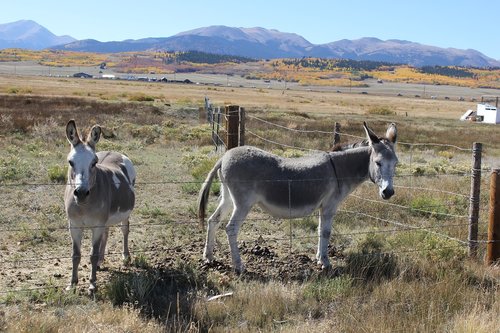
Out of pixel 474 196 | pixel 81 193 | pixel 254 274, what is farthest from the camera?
pixel 474 196

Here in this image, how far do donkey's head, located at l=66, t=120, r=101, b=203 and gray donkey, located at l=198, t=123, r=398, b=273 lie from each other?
1921mm

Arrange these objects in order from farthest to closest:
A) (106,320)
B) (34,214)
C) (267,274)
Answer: (34,214)
(267,274)
(106,320)

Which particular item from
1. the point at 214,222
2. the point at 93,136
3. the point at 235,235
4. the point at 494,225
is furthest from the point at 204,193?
the point at 494,225

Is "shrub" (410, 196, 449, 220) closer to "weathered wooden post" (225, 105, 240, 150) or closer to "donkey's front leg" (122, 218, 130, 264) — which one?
"weathered wooden post" (225, 105, 240, 150)

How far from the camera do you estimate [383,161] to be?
7.35m

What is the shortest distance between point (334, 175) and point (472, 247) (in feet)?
7.48

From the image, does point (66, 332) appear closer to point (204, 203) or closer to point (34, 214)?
point (204, 203)

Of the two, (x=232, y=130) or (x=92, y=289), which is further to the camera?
(x=232, y=130)

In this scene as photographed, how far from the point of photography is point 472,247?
26.2 feet

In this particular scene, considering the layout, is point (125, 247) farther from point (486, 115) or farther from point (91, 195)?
point (486, 115)

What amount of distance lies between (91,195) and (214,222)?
6.43 ft

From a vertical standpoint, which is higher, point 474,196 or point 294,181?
point 294,181

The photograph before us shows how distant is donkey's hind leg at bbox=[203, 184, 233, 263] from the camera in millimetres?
7820

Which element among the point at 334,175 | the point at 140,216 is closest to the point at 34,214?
the point at 140,216
